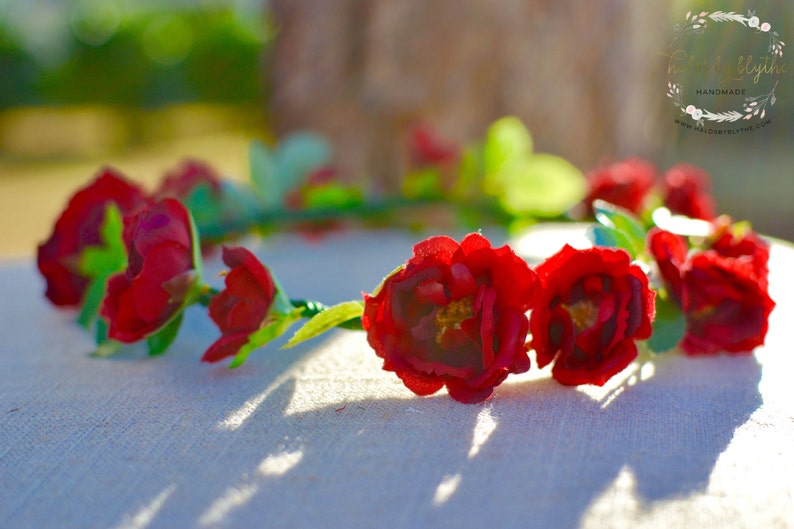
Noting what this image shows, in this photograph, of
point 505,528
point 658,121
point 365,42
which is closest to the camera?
point 505,528

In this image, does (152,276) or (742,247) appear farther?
(742,247)

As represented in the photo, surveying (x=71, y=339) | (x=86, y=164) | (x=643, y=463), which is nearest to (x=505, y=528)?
(x=643, y=463)

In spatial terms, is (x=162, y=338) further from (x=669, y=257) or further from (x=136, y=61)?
(x=136, y=61)

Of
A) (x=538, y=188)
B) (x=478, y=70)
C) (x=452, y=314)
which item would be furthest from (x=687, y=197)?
(x=478, y=70)

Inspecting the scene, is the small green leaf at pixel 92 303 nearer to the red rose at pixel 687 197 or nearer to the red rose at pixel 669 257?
the red rose at pixel 669 257

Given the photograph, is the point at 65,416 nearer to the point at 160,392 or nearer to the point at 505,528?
the point at 160,392
